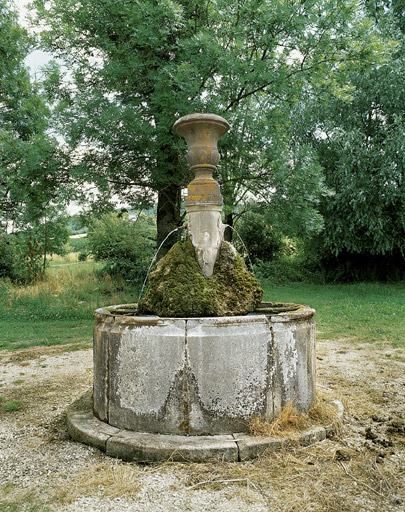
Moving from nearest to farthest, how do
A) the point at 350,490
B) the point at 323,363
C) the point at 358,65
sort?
the point at 350,490 < the point at 323,363 < the point at 358,65

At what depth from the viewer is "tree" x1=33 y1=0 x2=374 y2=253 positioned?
8.23 metres

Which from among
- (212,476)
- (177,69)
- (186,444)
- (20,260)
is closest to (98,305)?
(20,260)

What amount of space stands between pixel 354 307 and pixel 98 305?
732 cm

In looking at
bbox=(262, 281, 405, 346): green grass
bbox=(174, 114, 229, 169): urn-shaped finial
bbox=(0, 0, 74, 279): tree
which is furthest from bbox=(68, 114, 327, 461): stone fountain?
bbox=(0, 0, 74, 279): tree

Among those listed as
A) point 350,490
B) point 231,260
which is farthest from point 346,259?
point 350,490

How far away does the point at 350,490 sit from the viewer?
279 cm

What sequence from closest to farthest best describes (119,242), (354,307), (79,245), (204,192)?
(204,192)
(354,307)
(119,242)
(79,245)

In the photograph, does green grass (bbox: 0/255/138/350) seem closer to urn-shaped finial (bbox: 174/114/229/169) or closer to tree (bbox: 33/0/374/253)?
tree (bbox: 33/0/374/253)

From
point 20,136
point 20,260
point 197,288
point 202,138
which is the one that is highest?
point 20,136

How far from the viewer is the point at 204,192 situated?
14.1 ft

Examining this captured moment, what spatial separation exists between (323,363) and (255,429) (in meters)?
3.36

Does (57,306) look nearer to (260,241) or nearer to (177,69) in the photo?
(177,69)

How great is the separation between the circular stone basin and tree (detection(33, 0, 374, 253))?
18.8 feet

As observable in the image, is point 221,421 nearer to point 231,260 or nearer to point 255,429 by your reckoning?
point 255,429
